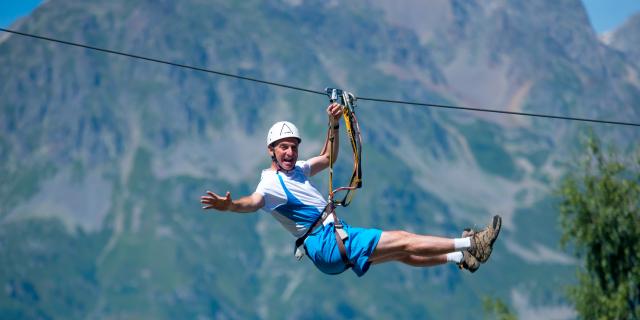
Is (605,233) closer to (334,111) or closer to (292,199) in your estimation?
(334,111)

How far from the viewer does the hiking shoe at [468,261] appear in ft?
54.4

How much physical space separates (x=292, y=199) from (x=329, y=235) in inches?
28.8

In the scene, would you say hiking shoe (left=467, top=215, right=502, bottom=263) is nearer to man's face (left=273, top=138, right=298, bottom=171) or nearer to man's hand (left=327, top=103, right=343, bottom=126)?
man's face (left=273, top=138, right=298, bottom=171)

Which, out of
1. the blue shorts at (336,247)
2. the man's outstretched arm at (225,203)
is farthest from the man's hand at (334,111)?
the man's outstretched arm at (225,203)

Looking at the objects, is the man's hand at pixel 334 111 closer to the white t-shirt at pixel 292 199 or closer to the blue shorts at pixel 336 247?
the white t-shirt at pixel 292 199

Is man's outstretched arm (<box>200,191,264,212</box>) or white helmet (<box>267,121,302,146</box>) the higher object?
white helmet (<box>267,121,302,146</box>)

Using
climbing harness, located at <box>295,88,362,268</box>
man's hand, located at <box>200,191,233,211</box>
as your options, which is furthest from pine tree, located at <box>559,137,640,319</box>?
man's hand, located at <box>200,191,233,211</box>

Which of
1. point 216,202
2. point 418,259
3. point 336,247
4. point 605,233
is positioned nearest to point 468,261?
point 418,259

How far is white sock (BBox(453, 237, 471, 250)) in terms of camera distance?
16172 mm

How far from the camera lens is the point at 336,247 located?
16984 millimetres

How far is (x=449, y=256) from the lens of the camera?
17.0 m

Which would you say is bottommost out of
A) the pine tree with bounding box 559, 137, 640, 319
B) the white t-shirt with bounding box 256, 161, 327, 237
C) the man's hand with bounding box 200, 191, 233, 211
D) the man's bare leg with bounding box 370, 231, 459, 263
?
the man's hand with bounding box 200, 191, 233, 211

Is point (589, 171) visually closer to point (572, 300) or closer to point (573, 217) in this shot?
point (573, 217)

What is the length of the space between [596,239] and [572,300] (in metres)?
2.11
